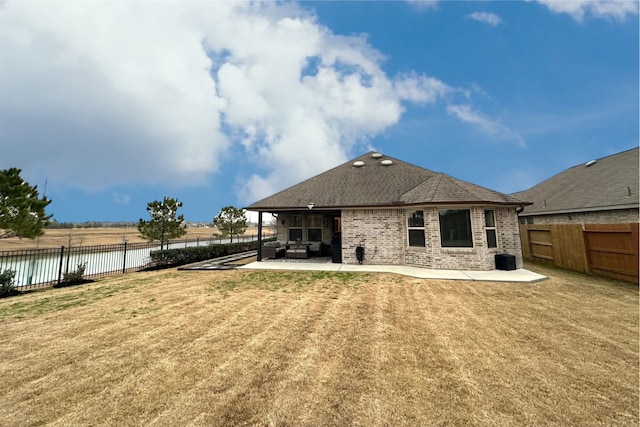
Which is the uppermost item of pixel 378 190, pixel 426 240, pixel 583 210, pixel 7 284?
pixel 378 190

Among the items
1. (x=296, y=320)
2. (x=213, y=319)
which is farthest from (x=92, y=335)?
(x=296, y=320)

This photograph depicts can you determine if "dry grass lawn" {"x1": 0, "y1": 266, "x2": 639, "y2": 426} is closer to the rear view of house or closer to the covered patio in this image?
the rear view of house

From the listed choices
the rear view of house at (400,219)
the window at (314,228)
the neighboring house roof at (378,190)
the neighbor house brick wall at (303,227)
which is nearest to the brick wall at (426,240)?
the rear view of house at (400,219)

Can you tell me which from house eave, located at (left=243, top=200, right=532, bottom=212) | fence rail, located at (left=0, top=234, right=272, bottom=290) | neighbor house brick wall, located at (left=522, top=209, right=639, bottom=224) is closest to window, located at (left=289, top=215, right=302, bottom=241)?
house eave, located at (left=243, top=200, right=532, bottom=212)

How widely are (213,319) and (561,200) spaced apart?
798 inches

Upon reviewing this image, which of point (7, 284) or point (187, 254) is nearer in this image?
point (7, 284)

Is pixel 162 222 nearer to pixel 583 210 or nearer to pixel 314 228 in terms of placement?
pixel 314 228

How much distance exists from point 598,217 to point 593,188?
9.08 feet

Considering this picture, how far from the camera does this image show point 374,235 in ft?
39.9

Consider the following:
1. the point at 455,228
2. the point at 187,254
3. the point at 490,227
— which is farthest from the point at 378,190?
the point at 187,254

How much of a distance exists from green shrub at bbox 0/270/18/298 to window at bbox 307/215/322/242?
1198cm

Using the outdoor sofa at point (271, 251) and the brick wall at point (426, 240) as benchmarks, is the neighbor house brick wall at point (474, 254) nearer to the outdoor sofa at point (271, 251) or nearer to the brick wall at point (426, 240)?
the brick wall at point (426, 240)

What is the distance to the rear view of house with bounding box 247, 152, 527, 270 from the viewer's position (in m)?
10.4

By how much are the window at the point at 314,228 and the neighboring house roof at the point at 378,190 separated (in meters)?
1.92
